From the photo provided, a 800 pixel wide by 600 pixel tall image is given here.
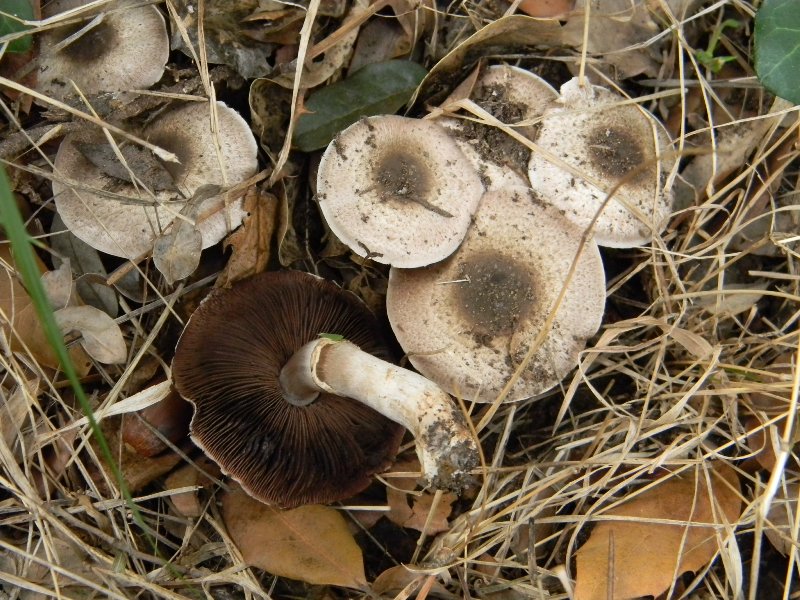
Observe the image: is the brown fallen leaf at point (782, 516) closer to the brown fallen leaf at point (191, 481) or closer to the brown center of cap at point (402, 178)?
the brown center of cap at point (402, 178)

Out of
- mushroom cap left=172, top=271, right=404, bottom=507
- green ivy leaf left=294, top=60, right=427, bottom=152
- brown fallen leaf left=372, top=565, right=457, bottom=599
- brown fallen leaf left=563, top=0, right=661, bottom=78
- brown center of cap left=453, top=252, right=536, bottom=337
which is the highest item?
brown fallen leaf left=563, top=0, right=661, bottom=78

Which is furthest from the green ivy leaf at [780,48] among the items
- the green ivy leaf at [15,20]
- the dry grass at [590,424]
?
the green ivy leaf at [15,20]

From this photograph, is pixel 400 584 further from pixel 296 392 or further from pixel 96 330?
pixel 96 330

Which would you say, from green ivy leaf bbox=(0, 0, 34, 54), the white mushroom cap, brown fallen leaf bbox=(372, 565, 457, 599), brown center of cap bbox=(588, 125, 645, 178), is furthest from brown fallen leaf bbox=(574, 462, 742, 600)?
green ivy leaf bbox=(0, 0, 34, 54)

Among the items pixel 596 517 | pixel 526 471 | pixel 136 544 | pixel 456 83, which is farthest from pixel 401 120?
pixel 136 544

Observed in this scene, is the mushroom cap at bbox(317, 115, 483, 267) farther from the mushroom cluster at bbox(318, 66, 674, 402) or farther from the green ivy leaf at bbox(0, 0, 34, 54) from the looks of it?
the green ivy leaf at bbox(0, 0, 34, 54)

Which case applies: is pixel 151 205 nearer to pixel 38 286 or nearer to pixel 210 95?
pixel 210 95
